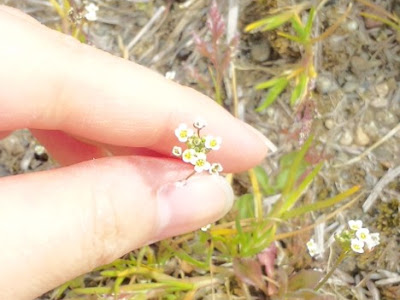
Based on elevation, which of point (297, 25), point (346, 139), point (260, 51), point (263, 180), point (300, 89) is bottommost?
point (263, 180)

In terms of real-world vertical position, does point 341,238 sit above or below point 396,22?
below

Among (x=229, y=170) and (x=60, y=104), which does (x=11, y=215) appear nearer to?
(x=60, y=104)

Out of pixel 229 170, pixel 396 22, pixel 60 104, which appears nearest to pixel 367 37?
pixel 396 22

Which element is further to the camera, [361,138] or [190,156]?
[361,138]

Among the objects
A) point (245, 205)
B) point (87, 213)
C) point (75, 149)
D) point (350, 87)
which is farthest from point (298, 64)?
point (87, 213)

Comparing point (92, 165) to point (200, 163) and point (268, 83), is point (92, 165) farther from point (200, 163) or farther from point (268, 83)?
point (268, 83)

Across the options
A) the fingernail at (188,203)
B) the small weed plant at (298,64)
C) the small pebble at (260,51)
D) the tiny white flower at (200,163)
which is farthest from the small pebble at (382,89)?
the tiny white flower at (200,163)

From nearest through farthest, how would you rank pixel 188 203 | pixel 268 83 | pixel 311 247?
pixel 188 203 < pixel 311 247 < pixel 268 83
